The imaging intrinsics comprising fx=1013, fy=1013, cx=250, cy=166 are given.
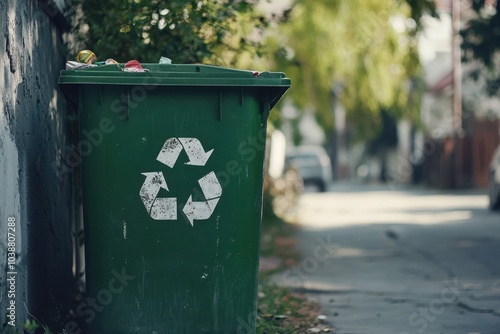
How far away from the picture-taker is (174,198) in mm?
5383

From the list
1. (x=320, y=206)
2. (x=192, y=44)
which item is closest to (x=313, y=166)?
(x=320, y=206)

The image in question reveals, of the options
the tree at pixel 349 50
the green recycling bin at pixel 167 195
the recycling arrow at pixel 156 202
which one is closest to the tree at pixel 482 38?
the tree at pixel 349 50

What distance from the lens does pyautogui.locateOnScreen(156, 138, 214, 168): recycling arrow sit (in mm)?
5395

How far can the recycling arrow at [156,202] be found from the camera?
5.37 meters

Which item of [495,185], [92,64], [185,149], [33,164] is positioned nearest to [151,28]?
[92,64]

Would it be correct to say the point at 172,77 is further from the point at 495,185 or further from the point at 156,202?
the point at 495,185

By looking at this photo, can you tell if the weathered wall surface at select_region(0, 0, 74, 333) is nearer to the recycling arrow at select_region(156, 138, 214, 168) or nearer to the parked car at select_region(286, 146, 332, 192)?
the recycling arrow at select_region(156, 138, 214, 168)

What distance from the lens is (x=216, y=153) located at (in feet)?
17.8

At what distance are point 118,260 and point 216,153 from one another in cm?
77

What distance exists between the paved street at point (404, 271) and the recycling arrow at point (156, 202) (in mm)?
1905

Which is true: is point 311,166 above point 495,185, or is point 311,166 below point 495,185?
above

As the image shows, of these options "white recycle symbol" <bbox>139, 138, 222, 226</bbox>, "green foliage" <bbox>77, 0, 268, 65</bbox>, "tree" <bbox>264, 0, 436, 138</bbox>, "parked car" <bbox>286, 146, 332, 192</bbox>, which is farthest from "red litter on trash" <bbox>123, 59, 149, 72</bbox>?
"parked car" <bbox>286, 146, 332, 192</bbox>

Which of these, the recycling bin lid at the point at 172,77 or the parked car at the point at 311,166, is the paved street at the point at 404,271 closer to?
the recycling bin lid at the point at 172,77

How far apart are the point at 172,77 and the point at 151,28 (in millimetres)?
2151
